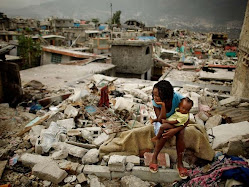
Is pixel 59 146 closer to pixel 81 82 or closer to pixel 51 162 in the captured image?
pixel 51 162

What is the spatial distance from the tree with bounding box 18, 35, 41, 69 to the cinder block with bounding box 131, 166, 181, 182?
15.1 meters

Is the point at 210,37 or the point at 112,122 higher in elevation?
the point at 210,37

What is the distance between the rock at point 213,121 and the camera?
14.4 ft

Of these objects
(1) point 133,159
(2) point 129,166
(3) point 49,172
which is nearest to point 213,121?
(1) point 133,159

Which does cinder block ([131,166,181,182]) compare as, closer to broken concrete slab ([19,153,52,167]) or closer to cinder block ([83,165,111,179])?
cinder block ([83,165,111,179])

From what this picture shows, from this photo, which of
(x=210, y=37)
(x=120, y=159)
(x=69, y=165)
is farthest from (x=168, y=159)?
(x=210, y=37)

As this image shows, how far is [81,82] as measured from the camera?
8297 mm

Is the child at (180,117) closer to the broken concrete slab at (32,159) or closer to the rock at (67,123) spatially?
the broken concrete slab at (32,159)

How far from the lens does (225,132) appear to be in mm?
3793

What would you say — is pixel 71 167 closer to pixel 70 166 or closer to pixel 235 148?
pixel 70 166

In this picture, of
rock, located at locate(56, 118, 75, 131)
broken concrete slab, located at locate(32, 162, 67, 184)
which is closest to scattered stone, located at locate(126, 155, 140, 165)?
broken concrete slab, located at locate(32, 162, 67, 184)

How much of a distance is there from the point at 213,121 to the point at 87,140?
10.4 feet

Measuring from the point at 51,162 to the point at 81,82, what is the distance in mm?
5512

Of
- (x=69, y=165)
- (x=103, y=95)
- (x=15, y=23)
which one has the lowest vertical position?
(x=69, y=165)
